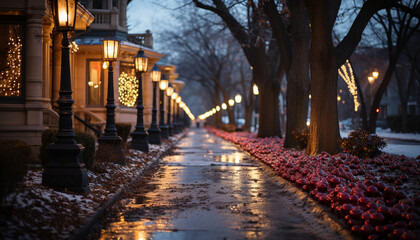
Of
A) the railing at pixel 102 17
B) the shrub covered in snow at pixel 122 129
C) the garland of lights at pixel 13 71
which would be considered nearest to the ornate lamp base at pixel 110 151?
the garland of lights at pixel 13 71

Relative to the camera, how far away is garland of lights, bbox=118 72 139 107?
2888 cm

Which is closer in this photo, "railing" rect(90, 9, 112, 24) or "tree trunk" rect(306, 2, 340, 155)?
"tree trunk" rect(306, 2, 340, 155)

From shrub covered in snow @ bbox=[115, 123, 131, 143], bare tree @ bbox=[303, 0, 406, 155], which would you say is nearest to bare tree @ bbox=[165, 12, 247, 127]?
shrub covered in snow @ bbox=[115, 123, 131, 143]

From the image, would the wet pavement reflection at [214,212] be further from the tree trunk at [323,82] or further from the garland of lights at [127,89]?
the garland of lights at [127,89]

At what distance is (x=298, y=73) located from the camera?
18844 mm

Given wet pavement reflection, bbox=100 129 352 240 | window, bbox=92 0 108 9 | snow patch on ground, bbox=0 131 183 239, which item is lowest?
wet pavement reflection, bbox=100 129 352 240

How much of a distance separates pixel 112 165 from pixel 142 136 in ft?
21.9

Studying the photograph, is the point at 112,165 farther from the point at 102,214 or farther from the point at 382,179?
the point at 382,179

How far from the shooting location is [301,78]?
18891 millimetres

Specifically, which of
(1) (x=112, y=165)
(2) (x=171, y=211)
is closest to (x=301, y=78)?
(1) (x=112, y=165)

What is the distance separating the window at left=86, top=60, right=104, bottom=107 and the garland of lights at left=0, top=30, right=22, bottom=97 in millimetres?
12610

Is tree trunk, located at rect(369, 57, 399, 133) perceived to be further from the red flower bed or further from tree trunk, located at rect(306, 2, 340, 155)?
the red flower bed

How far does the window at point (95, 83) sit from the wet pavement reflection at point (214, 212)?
14.2 meters

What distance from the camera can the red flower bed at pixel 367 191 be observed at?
19.8 ft
